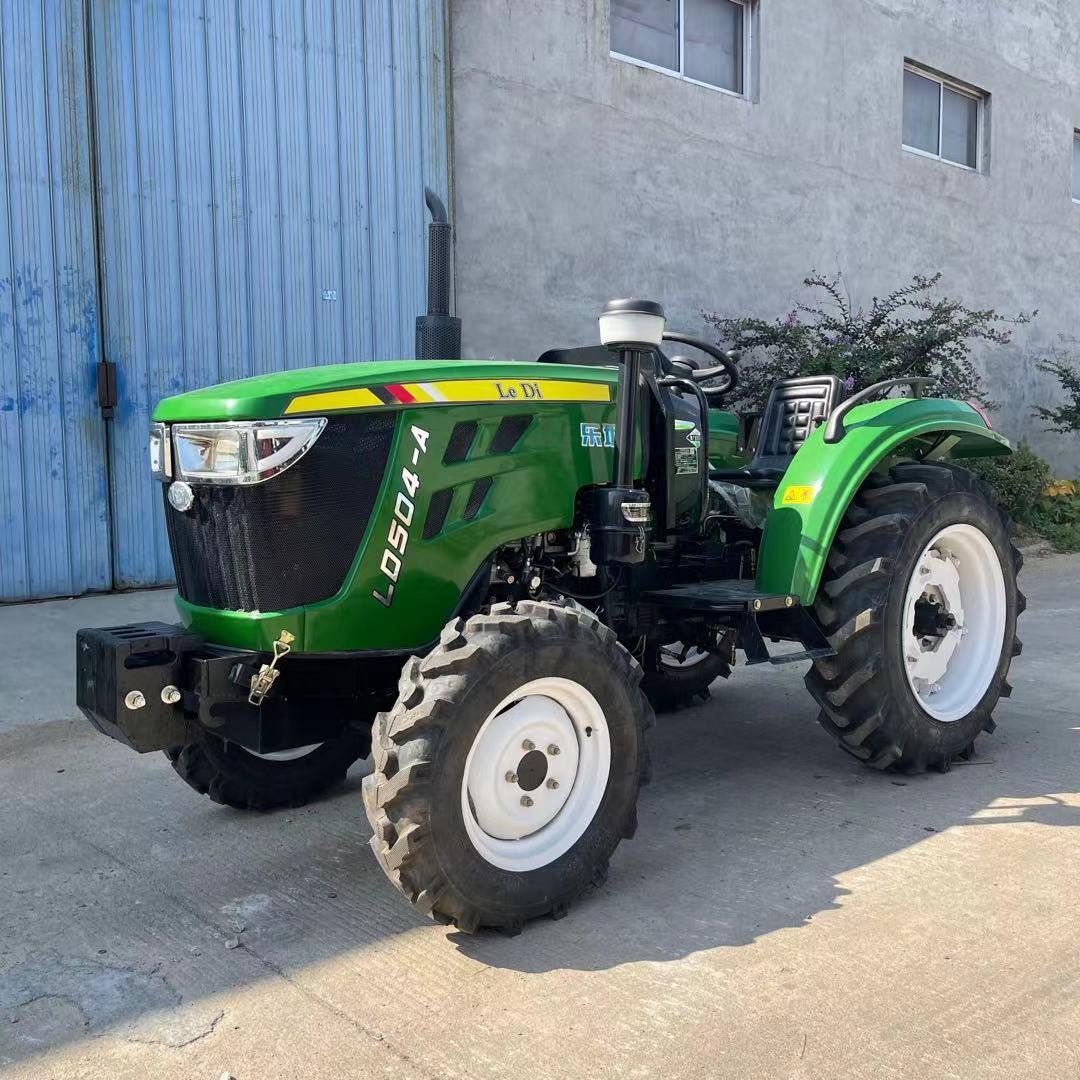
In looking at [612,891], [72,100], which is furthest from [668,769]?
[72,100]

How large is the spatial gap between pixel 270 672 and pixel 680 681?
2.56 metres

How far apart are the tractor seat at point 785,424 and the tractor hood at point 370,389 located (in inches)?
54.2

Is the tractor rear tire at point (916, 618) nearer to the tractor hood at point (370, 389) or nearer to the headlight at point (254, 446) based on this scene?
the tractor hood at point (370, 389)

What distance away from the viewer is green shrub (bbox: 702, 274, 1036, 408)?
421 inches

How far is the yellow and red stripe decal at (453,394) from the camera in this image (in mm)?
3123

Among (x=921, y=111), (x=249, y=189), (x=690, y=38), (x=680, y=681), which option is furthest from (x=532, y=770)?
(x=921, y=111)

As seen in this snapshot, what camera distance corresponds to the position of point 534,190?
923cm

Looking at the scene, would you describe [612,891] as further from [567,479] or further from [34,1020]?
[34,1020]

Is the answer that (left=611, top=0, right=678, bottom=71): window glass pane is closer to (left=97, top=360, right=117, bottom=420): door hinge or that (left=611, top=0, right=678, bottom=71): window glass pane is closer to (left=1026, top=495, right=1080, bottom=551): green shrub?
(left=97, top=360, right=117, bottom=420): door hinge

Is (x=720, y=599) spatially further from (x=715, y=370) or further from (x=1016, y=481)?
(x=1016, y=481)

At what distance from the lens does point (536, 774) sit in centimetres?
315

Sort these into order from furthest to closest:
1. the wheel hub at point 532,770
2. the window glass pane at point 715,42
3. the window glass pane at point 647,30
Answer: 1. the window glass pane at point 715,42
2. the window glass pane at point 647,30
3. the wheel hub at point 532,770

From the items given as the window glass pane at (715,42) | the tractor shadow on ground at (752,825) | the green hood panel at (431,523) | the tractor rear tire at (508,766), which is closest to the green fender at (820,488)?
the tractor shadow on ground at (752,825)

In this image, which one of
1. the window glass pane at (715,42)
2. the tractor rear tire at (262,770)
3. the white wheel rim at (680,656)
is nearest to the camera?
the tractor rear tire at (262,770)
